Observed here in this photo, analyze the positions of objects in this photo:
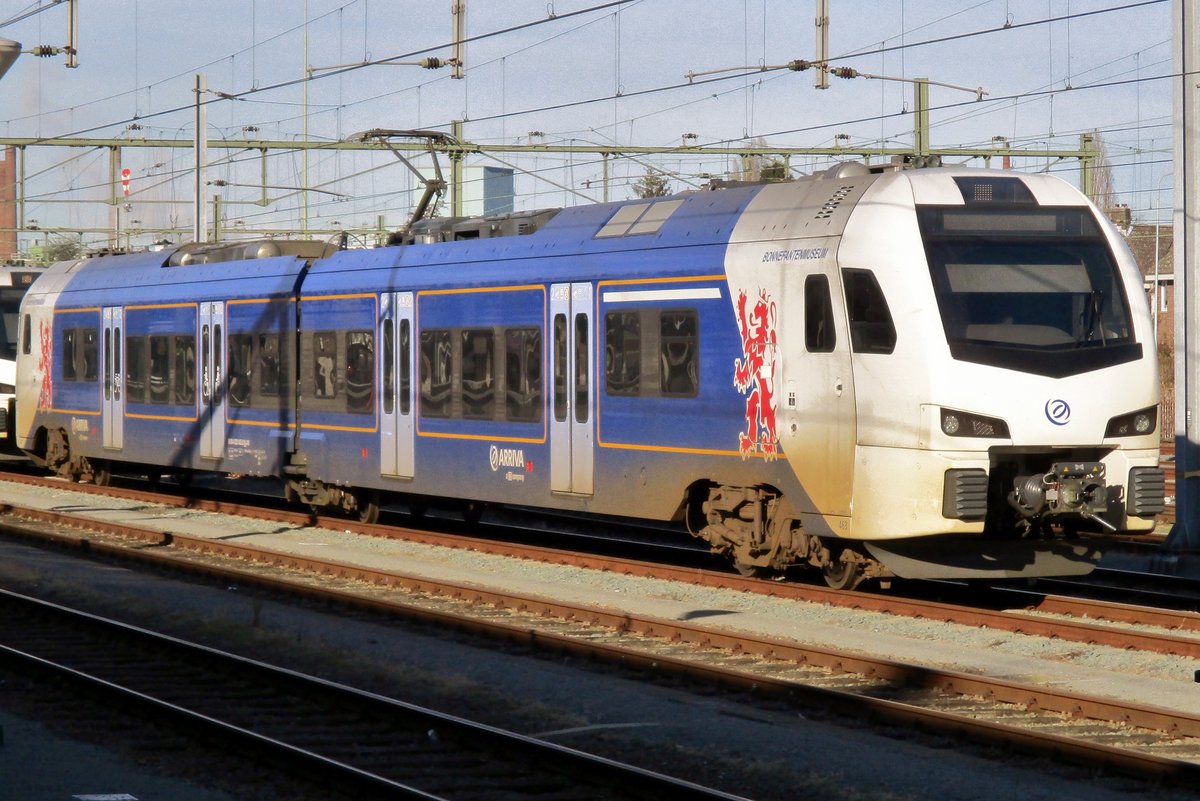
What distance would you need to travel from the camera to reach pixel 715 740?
859 cm

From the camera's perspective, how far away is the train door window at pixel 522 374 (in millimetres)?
16031

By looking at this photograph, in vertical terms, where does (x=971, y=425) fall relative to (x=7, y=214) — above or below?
below

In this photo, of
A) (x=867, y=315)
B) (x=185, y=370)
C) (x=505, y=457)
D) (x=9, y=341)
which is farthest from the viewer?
(x=9, y=341)

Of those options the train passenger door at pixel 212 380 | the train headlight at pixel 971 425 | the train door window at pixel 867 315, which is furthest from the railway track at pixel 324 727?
the train passenger door at pixel 212 380

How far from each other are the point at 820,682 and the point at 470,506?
964cm

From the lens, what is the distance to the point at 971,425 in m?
12.0

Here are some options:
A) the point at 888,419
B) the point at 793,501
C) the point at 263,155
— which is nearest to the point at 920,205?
the point at 888,419

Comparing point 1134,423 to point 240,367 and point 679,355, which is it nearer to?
point 679,355

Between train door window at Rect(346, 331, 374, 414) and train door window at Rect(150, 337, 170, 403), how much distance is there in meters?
5.11

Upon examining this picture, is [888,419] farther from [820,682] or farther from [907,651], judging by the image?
[820,682]

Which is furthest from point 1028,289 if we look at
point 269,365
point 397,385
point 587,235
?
point 269,365

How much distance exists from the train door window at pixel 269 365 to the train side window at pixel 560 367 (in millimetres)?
5894

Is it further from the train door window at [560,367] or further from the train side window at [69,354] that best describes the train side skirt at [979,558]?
the train side window at [69,354]

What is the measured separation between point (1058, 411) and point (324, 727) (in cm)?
620
